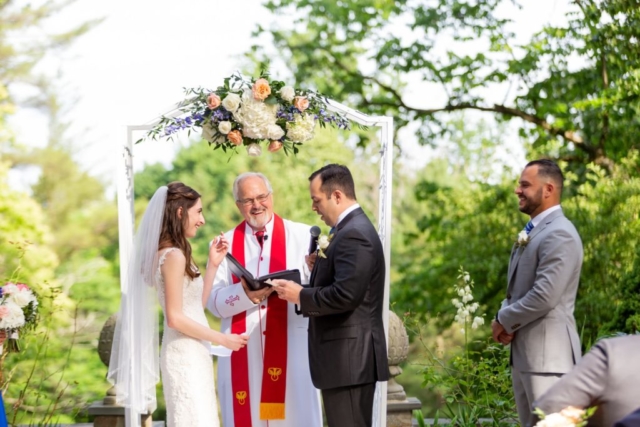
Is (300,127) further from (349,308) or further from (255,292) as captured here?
(349,308)

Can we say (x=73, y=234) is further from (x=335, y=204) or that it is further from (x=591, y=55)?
(x=335, y=204)

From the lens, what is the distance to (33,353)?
53.7 feet

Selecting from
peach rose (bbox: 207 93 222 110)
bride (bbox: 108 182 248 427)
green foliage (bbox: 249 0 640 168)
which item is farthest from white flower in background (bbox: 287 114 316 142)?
green foliage (bbox: 249 0 640 168)

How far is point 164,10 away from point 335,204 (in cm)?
2256

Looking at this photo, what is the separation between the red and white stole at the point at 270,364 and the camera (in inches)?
220

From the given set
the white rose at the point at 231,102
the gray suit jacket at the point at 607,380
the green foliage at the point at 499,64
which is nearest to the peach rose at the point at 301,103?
the white rose at the point at 231,102

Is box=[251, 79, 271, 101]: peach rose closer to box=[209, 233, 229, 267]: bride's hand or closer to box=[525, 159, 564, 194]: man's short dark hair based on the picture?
box=[209, 233, 229, 267]: bride's hand

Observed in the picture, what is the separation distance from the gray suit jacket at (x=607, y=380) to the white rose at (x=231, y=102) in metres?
3.09

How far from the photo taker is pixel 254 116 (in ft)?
16.7

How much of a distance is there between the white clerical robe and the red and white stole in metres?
0.03

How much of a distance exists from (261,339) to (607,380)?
3459 mm

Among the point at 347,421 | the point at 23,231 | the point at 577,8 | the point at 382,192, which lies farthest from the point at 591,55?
the point at 23,231

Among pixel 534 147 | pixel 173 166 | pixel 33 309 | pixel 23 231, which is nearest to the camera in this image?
pixel 33 309

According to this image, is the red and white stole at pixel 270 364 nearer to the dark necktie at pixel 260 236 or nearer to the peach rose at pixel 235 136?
the dark necktie at pixel 260 236
